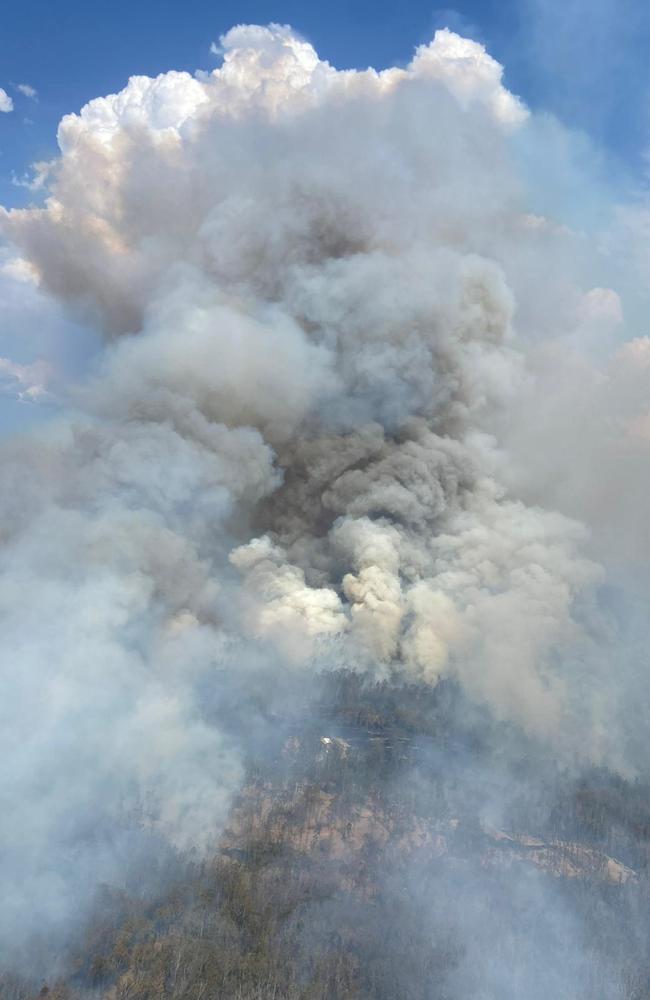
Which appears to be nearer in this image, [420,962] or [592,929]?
[420,962]

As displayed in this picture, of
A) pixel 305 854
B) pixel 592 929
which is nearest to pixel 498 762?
pixel 592 929

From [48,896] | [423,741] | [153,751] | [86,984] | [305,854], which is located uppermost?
[423,741]

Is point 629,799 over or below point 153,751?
over

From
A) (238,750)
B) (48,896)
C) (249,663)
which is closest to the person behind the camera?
(48,896)

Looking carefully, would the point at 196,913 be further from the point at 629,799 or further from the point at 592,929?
the point at 629,799

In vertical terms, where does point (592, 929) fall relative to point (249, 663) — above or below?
below

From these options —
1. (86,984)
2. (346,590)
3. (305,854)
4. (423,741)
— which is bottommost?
(86,984)

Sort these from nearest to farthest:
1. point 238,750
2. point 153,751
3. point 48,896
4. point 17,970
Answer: point 17,970 → point 48,896 → point 153,751 → point 238,750

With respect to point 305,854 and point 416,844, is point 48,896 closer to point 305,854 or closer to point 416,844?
point 305,854

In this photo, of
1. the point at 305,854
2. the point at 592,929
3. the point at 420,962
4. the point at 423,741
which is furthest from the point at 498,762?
the point at 420,962
